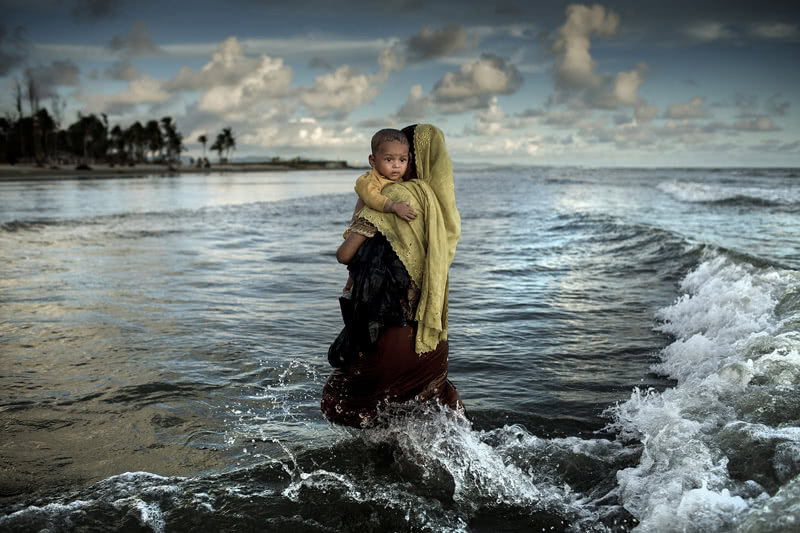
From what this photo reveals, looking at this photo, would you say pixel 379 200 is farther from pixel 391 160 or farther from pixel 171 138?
pixel 171 138

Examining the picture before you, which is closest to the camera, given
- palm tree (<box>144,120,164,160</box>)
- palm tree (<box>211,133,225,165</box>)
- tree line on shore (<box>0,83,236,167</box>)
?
tree line on shore (<box>0,83,236,167</box>)

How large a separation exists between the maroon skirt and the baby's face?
88cm

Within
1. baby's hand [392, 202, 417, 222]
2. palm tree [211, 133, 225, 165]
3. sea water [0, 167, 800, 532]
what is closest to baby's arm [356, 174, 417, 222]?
baby's hand [392, 202, 417, 222]

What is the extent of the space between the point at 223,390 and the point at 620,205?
24.3 metres

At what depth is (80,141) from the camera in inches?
3912

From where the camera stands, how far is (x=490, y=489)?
3.58m

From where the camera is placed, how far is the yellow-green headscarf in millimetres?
3346

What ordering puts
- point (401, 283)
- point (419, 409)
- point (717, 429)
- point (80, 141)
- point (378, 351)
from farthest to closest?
1. point (80, 141)
2. point (717, 429)
3. point (419, 409)
4. point (378, 351)
5. point (401, 283)

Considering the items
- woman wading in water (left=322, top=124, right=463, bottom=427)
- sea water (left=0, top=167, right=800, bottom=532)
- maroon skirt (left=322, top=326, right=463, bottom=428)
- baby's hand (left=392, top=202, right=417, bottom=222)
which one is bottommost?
sea water (left=0, top=167, right=800, bottom=532)

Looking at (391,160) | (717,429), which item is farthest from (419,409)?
(717,429)

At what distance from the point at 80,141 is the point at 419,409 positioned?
11080 centimetres

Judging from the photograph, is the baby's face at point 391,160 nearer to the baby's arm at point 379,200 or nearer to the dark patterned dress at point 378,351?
the baby's arm at point 379,200

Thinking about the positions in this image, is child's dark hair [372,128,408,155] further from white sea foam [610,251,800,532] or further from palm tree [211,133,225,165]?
palm tree [211,133,225,165]

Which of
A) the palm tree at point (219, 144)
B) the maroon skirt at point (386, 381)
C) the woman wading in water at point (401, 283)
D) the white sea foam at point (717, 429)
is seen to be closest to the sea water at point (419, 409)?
the white sea foam at point (717, 429)
